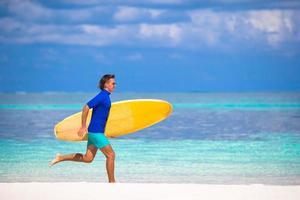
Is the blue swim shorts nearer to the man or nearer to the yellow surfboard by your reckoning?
the man

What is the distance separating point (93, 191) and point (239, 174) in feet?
19.6

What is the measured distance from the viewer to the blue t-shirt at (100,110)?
746cm

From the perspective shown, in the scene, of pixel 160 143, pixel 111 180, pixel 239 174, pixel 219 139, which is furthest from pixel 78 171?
pixel 219 139

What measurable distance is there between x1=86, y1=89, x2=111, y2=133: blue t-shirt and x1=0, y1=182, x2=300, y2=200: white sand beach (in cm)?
74

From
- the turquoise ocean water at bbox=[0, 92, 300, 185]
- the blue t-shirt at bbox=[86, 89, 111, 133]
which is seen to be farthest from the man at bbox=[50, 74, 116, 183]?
the turquoise ocean water at bbox=[0, 92, 300, 185]

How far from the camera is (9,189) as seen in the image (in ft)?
22.7

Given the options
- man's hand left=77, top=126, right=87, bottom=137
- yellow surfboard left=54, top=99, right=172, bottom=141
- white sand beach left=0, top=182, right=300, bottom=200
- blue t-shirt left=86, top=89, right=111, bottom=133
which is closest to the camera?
white sand beach left=0, top=182, right=300, bottom=200

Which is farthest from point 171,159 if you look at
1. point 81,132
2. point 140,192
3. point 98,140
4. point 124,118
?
point 140,192

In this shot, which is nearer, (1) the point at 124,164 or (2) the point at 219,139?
(1) the point at 124,164

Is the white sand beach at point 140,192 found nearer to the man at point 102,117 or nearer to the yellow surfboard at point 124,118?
the man at point 102,117

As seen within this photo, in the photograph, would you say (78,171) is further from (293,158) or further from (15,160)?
(293,158)

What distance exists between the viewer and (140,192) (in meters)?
6.67

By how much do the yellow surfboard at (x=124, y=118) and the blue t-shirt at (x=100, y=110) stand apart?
1139 mm

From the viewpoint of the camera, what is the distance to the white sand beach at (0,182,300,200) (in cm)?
652
